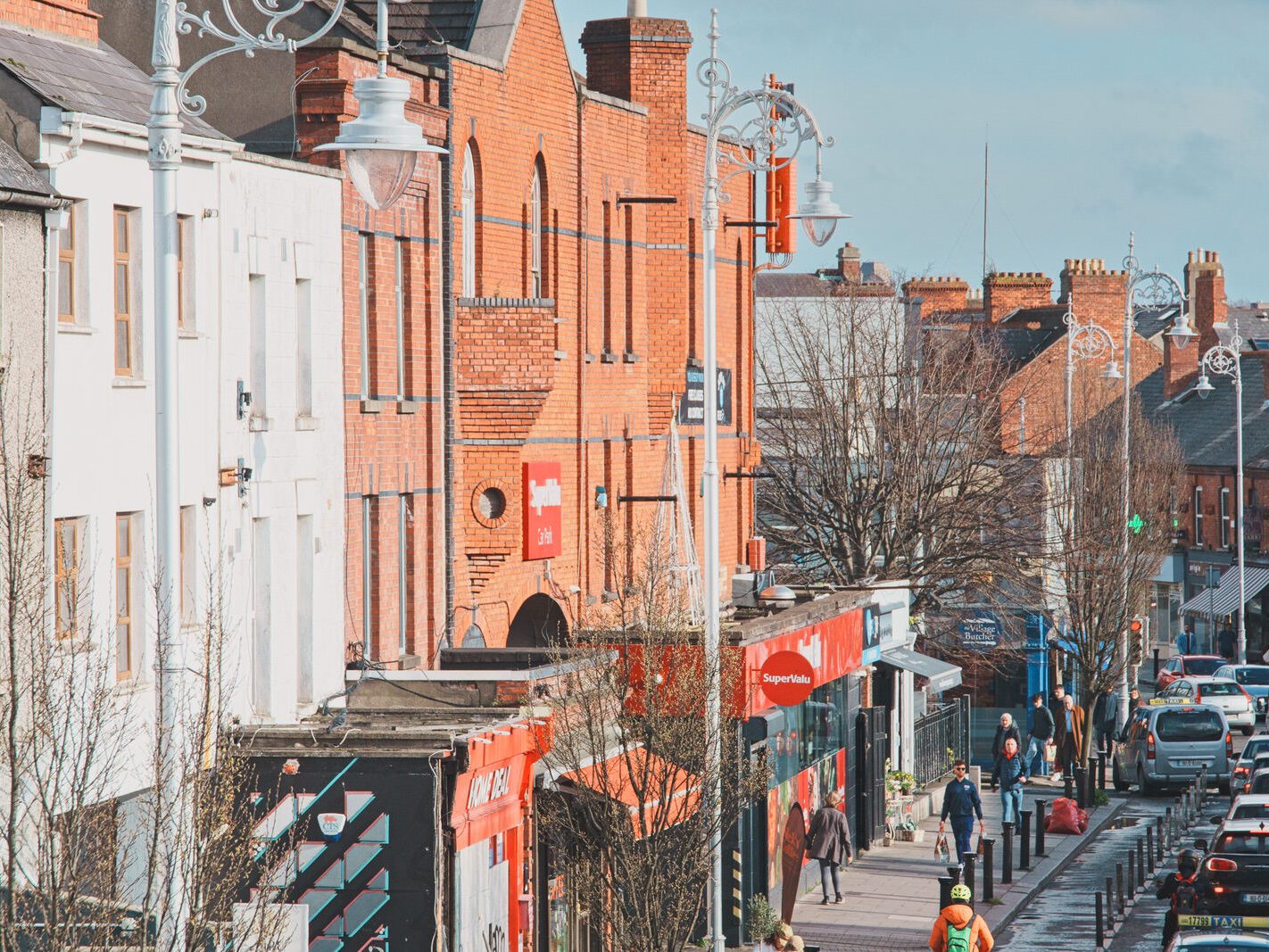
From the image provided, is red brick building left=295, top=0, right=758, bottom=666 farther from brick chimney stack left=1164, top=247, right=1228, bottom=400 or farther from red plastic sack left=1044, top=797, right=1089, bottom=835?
brick chimney stack left=1164, top=247, right=1228, bottom=400

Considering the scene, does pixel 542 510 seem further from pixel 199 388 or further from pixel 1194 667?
pixel 1194 667

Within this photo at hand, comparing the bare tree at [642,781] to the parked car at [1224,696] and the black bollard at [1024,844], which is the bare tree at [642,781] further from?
the parked car at [1224,696]

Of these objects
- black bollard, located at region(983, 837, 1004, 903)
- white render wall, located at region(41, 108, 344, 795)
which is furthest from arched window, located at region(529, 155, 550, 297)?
black bollard, located at region(983, 837, 1004, 903)

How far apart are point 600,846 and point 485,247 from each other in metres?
8.02

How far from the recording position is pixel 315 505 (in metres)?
20.5

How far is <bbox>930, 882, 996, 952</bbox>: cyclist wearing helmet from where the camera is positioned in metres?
17.3

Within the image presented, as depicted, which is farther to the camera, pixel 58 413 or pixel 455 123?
pixel 455 123

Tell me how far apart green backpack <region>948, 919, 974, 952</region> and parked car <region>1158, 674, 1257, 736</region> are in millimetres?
30563

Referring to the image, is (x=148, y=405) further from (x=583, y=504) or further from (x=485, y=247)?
(x=583, y=504)

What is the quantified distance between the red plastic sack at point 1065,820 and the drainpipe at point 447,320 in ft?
43.8

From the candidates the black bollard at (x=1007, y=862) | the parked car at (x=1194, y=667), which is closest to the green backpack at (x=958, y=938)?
the black bollard at (x=1007, y=862)

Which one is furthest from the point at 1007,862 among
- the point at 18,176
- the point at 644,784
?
the point at 18,176

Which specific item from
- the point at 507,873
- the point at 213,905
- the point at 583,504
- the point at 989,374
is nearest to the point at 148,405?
the point at 507,873

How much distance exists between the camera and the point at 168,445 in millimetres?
11328
